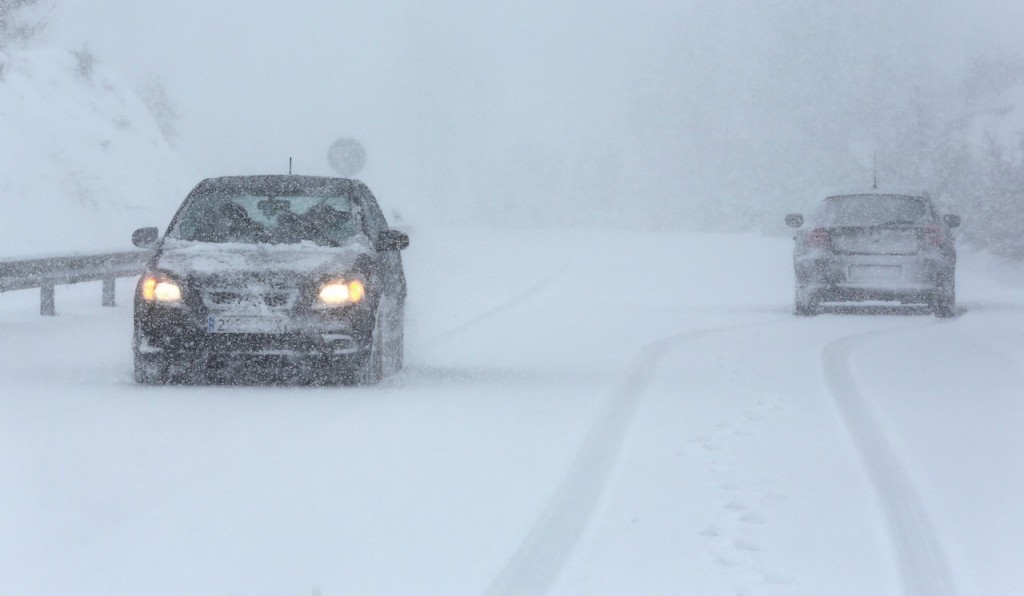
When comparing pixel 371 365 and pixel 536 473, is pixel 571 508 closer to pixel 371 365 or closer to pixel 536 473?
pixel 536 473

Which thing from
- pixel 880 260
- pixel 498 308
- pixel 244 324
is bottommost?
pixel 498 308

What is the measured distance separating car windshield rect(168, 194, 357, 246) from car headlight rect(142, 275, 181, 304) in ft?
2.36

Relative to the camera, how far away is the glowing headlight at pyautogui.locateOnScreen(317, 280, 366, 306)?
34.8 ft

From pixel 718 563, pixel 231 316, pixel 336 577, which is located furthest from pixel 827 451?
pixel 231 316

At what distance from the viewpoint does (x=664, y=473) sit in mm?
7281

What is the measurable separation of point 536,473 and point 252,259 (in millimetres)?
4024

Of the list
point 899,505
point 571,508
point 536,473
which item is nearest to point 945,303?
point 536,473

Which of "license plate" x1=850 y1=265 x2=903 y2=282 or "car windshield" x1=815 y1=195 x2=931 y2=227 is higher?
"car windshield" x1=815 y1=195 x2=931 y2=227

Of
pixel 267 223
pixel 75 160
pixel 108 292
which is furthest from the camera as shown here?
pixel 75 160

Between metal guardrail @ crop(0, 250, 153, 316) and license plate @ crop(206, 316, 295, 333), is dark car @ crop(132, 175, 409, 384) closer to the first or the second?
license plate @ crop(206, 316, 295, 333)

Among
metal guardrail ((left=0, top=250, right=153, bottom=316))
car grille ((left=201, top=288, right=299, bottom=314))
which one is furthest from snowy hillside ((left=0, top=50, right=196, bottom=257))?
car grille ((left=201, top=288, right=299, bottom=314))

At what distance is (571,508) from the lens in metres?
6.43

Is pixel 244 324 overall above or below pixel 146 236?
below

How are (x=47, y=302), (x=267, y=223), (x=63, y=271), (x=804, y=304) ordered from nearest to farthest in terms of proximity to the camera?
(x=267, y=223), (x=63, y=271), (x=47, y=302), (x=804, y=304)
